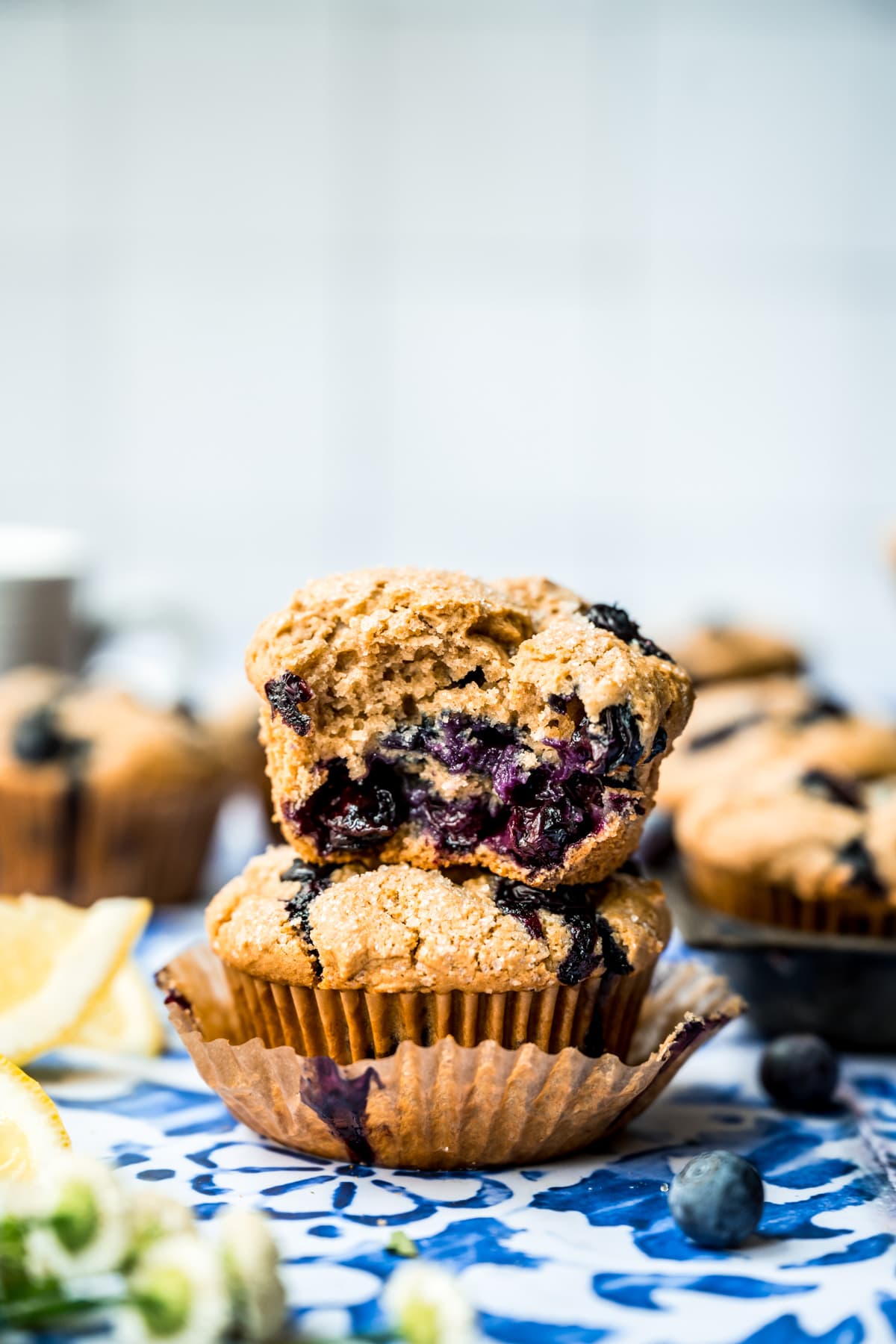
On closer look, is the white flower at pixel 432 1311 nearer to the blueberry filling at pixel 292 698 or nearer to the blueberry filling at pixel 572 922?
the blueberry filling at pixel 572 922

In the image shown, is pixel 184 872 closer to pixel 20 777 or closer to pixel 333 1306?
pixel 20 777

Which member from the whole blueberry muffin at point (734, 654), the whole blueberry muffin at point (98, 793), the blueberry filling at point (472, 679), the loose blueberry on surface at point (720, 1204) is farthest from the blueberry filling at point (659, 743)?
the whole blueberry muffin at point (734, 654)

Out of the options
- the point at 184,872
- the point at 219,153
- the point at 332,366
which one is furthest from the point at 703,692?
the point at 219,153

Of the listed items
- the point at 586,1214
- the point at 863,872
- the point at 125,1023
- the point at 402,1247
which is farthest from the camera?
the point at 863,872

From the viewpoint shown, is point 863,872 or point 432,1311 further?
point 863,872

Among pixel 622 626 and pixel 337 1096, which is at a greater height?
pixel 622 626

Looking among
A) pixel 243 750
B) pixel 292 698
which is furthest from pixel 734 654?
pixel 292 698

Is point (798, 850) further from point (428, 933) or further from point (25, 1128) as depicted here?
point (25, 1128)
